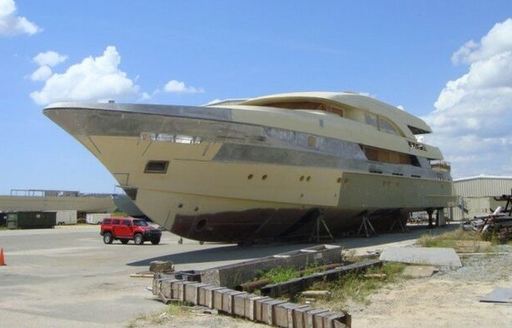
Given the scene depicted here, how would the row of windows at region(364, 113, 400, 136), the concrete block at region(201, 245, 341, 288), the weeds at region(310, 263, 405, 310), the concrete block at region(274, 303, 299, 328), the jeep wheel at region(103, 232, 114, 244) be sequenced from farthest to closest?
the jeep wheel at region(103, 232, 114, 244) → the row of windows at region(364, 113, 400, 136) → the concrete block at region(201, 245, 341, 288) → the weeds at region(310, 263, 405, 310) → the concrete block at region(274, 303, 299, 328)

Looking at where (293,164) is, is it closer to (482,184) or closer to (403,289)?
(403,289)

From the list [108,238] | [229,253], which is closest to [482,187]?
[108,238]

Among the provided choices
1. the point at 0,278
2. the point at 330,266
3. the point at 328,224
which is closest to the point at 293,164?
the point at 328,224

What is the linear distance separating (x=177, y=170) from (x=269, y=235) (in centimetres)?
668

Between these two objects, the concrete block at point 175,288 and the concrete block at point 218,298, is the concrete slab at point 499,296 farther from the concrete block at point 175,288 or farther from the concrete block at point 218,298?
the concrete block at point 175,288

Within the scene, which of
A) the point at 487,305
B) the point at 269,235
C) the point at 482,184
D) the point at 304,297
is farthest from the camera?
the point at 482,184

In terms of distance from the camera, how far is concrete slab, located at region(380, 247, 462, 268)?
52.3ft

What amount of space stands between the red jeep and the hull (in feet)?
28.5

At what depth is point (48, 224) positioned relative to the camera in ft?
204

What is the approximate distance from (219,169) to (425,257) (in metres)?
8.59

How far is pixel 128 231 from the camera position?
109 feet

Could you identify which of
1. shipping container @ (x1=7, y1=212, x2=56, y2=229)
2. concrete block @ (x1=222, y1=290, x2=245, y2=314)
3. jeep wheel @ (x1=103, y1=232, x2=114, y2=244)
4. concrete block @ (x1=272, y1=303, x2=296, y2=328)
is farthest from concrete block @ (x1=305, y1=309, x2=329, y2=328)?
shipping container @ (x1=7, y1=212, x2=56, y2=229)

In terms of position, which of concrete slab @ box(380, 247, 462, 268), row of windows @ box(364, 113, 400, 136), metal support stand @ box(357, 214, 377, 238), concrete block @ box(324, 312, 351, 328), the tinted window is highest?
row of windows @ box(364, 113, 400, 136)

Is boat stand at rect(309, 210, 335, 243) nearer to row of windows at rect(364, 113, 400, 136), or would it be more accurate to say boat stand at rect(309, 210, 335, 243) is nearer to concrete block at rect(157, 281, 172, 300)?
row of windows at rect(364, 113, 400, 136)
